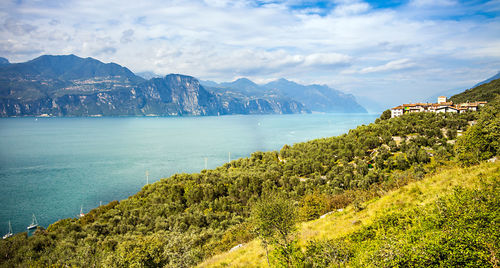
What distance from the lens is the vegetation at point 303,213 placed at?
388 inches

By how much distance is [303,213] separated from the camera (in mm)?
27766

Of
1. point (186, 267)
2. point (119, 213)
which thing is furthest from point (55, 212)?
point (186, 267)

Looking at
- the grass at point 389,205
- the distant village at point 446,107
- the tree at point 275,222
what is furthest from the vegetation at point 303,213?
the distant village at point 446,107

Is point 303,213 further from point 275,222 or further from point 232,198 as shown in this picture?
point 232,198

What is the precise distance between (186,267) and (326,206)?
1747cm

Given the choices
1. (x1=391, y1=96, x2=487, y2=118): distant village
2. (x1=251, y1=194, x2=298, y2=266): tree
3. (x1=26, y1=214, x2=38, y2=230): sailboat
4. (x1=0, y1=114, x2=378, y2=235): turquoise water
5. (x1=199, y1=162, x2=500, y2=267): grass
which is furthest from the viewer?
(x1=391, y1=96, x2=487, y2=118): distant village

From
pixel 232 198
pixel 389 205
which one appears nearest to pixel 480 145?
pixel 389 205

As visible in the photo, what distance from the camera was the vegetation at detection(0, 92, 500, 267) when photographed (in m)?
9.84

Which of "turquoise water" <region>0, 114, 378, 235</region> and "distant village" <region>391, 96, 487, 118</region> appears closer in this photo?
"turquoise water" <region>0, 114, 378, 235</region>

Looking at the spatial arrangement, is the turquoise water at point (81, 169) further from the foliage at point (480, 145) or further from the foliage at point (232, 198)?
the foliage at point (480, 145)

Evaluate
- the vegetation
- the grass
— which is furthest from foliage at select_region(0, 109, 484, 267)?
the grass

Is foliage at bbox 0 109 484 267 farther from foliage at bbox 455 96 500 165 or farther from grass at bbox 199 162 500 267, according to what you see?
foliage at bbox 455 96 500 165

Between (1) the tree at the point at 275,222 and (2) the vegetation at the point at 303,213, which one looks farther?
(1) the tree at the point at 275,222

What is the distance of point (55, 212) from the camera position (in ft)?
174
